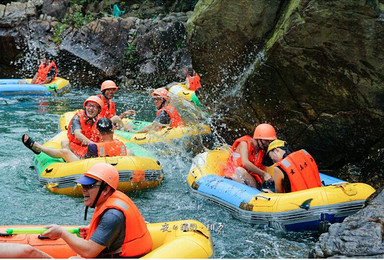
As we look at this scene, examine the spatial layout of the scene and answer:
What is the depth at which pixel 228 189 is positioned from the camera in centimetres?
728

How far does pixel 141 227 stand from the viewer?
182 inches

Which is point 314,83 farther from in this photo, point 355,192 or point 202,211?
point 202,211

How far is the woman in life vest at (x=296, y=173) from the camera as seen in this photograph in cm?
649

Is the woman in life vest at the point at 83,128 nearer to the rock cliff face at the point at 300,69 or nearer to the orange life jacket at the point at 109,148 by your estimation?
the orange life jacket at the point at 109,148

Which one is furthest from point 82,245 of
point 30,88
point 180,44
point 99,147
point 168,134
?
point 180,44

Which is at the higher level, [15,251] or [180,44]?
[15,251]

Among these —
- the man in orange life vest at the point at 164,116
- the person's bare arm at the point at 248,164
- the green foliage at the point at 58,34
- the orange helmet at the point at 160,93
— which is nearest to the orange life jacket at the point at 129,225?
the person's bare arm at the point at 248,164

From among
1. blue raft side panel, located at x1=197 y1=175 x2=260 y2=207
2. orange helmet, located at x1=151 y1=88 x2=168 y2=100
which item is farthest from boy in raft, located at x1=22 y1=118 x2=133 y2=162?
orange helmet, located at x1=151 y1=88 x2=168 y2=100

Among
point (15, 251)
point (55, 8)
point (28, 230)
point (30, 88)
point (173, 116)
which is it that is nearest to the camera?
point (15, 251)

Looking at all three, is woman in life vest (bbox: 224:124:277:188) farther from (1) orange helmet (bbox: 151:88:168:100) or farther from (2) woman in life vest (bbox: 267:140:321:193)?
(1) orange helmet (bbox: 151:88:168:100)

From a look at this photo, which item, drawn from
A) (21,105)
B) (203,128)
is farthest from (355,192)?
(21,105)

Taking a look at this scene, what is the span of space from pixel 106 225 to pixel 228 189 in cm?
322

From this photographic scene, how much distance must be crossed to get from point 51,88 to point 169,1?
8832 millimetres

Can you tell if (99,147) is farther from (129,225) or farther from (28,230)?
(129,225)
